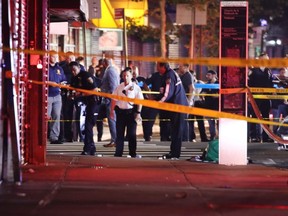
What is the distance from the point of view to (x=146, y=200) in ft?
33.6

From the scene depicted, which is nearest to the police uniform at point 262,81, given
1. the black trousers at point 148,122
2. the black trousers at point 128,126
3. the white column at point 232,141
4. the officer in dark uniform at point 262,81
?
the officer in dark uniform at point 262,81

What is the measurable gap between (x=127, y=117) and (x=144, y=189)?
17.3ft

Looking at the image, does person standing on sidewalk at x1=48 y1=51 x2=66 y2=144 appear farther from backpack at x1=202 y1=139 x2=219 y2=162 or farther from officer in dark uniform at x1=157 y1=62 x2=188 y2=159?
backpack at x1=202 y1=139 x2=219 y2=162

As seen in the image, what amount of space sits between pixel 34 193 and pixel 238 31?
5360 mm

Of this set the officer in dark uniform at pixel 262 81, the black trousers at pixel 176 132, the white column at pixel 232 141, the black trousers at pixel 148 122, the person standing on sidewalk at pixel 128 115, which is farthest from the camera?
the black trousers at pixel 148 122

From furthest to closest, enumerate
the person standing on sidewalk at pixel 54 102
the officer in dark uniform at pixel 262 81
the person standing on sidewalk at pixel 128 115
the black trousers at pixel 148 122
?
the black trousers at pixel 148 122, the officer in dark uniform at pixel 262 81, the person standing on sidewalk at pixel 54 102, the person standing on sidewalk at pixel 128 115

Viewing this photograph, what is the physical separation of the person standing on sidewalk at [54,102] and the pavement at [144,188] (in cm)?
379

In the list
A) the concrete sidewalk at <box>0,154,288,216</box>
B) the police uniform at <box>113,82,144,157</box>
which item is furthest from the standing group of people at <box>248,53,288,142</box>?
the concrete sidewalk at <box>0,154,288,216</box>

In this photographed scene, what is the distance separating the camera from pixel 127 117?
53.7 feet

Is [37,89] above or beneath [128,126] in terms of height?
above

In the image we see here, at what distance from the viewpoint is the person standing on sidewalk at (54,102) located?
19.5 meters

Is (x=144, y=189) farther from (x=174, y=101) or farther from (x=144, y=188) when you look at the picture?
(x=174, y=101)

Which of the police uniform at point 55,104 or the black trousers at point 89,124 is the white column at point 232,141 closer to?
the black trousers at point 89,124

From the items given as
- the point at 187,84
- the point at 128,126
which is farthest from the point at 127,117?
the point at 187,84
